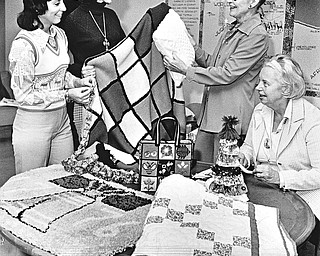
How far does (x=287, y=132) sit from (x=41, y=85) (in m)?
1.15

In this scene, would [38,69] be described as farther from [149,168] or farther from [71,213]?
[71,213]

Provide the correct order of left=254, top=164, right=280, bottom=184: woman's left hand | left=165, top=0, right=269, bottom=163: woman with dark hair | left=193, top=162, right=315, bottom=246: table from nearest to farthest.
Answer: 1. left=193, top=162, right=315, bottom=246: table
2. left=254, top=164, right=280, bottom=184: woman's left hand
3. left=165, top=0, right=269, bottom=163: woman with dark hair

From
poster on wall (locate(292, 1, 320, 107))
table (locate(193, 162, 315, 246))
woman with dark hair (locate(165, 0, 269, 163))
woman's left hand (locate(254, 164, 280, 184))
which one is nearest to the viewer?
table (locate(193, 162, 315, 246))

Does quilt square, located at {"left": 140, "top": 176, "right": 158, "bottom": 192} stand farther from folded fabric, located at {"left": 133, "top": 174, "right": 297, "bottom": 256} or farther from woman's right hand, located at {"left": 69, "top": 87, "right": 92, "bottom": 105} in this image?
woman's right hand, located at {"left": 69, "top": 87, "right": 92, "bottom": 105}

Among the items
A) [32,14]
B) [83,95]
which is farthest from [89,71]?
[32,14]

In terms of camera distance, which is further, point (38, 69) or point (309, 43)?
point (309, 43)

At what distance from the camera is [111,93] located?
7.44 ft

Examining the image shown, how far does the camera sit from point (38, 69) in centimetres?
228

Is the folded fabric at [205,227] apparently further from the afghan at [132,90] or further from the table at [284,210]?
the afghan at [132,90]

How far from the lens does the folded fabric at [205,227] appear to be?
4.39 feet

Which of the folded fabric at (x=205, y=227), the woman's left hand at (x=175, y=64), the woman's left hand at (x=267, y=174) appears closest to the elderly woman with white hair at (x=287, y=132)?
the woman's left hand at (x=267, y=174)

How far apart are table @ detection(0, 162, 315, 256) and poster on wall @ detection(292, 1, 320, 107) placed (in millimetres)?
976

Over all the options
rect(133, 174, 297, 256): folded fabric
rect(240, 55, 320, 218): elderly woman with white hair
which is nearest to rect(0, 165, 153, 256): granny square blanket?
rect(133, 174, 297, 256): folded fabric

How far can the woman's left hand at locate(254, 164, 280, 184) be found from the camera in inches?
80.3
